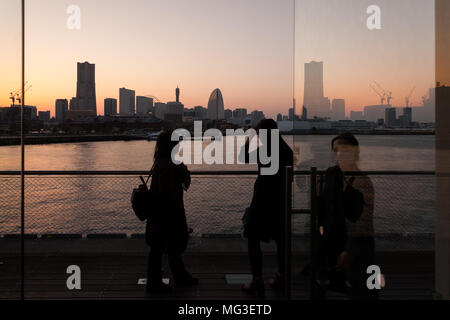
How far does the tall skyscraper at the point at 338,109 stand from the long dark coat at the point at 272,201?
654 mm

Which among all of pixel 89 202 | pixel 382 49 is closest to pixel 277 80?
pixel 89 202

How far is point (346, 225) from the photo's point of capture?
2.25 m

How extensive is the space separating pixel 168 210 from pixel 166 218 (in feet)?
0.21

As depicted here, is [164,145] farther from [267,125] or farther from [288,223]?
[288,223]

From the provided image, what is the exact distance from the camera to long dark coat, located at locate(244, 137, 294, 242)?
300 centimetres

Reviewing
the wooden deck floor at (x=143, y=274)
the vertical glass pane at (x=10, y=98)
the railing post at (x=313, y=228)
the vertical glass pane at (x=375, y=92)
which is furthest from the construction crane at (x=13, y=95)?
the railing post at (x=313, y=228)

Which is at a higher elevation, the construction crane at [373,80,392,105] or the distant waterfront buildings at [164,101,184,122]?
the distant waterfront buildings at [164,101,184,122]

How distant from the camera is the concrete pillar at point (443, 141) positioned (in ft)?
7.30

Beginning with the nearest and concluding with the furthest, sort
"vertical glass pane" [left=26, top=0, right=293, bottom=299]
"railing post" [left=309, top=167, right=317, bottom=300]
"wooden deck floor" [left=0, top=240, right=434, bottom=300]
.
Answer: "railing post" [left=309, top=167, right=317, bottom=300]
"wooden deck floor" [left=0, top=240, right=434, bottom=300]
"vertical glass pane" [left=26, top=0, right=293, bottom=299]

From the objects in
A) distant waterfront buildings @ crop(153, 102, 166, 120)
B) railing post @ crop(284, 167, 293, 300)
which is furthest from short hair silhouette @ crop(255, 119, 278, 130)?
distant waterfront buildings @ crop(153, 102, 166, 120)

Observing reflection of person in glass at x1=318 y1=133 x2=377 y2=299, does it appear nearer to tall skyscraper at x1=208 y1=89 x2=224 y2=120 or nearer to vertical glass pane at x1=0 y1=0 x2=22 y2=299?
vertical glass pane at x1=0 y1=0 x2=22 y2=299

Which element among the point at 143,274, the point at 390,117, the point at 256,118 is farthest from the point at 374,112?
the point at 143,274

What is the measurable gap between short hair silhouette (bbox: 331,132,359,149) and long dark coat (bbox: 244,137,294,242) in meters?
0.71
